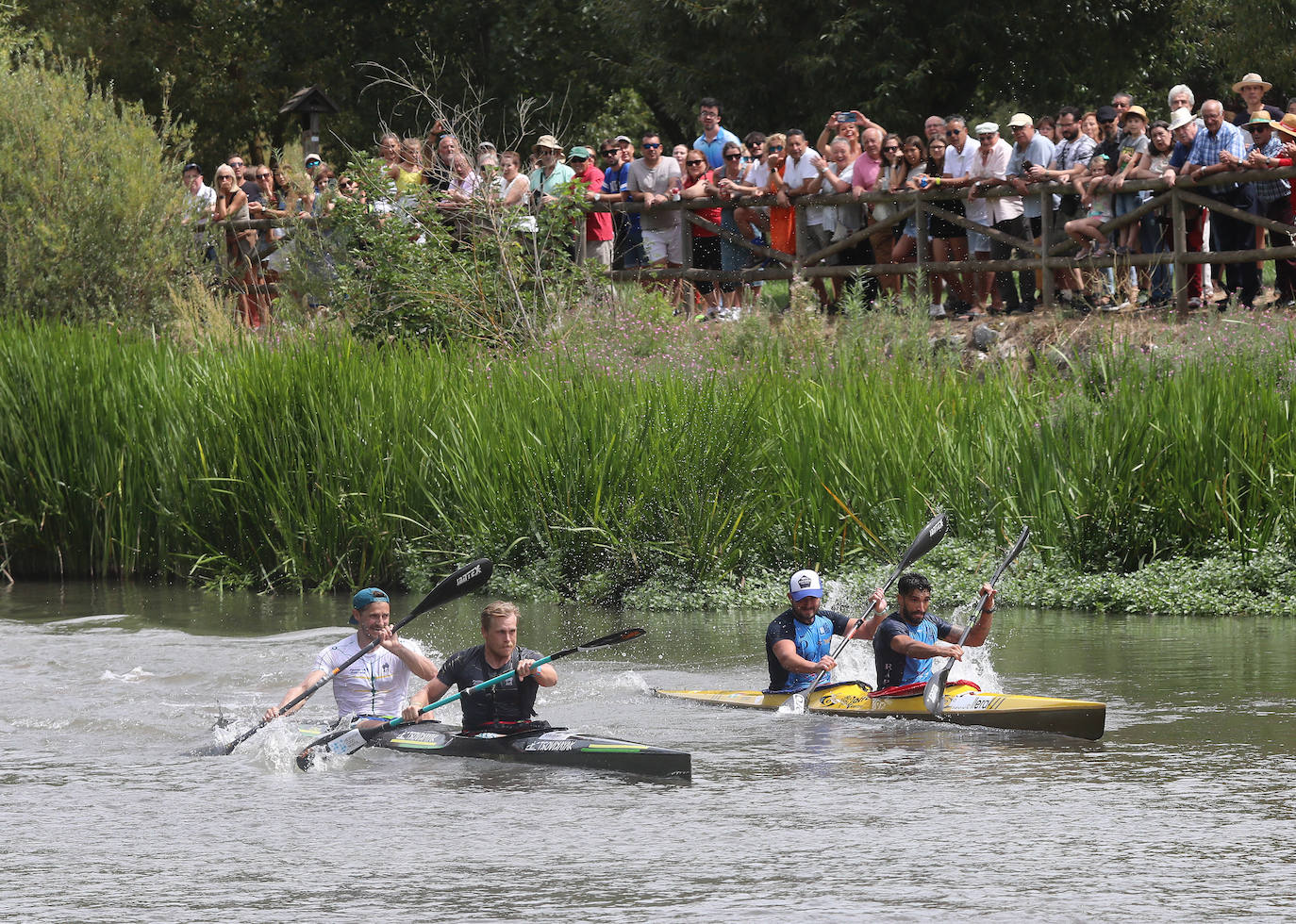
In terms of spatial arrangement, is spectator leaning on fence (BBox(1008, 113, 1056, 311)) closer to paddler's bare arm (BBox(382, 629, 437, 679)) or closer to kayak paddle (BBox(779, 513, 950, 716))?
kayak paddle (BBox(779, 513, 950, 716))

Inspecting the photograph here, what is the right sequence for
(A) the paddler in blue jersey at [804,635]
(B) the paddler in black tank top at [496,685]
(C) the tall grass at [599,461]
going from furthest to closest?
(C) the tall grass at [599,461], (A) the paddler in blue jersey at [804,635], (B) the paddler in black tank top at [496,685]

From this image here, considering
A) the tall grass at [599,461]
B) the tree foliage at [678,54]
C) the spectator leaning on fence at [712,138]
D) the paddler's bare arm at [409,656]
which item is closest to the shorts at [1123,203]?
the tall grass at [599,461]

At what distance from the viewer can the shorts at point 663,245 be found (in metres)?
20.8

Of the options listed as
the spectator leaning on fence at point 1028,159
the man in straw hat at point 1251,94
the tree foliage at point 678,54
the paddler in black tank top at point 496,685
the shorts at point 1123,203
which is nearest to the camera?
the paddler in black tank top at point 496,685

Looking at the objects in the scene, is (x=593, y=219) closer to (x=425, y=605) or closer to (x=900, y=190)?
(x=900, y=190)

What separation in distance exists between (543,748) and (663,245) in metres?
11.8

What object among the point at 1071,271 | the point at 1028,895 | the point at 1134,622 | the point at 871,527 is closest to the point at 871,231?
the point at 1071,271

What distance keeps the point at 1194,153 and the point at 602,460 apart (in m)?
6.29

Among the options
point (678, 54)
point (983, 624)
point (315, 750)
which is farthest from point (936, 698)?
point (678, 54)

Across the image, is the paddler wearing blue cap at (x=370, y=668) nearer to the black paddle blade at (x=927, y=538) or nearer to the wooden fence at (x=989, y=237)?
the black paddle blade at (x=927, y=538)

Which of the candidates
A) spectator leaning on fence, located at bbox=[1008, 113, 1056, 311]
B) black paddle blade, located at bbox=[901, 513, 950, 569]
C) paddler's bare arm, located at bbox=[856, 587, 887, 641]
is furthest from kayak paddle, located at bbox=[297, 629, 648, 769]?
spectator leaning on fence, located at bbox=[1008, 113, 1056, 311]

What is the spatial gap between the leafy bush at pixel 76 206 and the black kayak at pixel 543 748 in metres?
11.0

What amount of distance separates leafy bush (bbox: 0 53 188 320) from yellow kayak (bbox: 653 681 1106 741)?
11.2m

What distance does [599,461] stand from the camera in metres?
15.0
